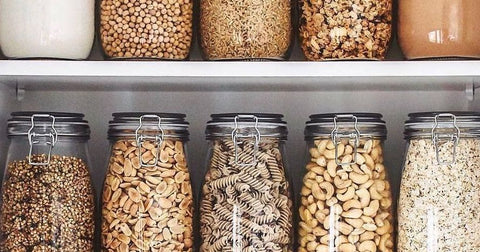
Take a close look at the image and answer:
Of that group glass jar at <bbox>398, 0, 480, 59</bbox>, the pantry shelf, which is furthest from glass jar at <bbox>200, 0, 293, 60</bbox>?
glass jar at <bbox>398, 0, 480, 59</bbox>

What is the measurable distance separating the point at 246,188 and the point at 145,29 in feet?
0.88

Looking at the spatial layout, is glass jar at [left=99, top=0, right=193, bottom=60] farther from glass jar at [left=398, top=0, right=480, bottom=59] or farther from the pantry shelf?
glass jar at [left=398, top=0, right=480, bottom=59]

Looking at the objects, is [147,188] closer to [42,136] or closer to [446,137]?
[42,136]

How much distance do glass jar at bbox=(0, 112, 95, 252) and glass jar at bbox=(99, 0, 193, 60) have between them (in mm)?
137

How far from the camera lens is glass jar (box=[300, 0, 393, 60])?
118 centimetres

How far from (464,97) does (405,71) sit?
0.95 ft

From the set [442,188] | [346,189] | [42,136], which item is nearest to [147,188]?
[42,136]

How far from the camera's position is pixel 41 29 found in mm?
1172

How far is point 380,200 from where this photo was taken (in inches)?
47.3

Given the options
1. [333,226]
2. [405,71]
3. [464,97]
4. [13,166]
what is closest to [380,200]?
[333,226]

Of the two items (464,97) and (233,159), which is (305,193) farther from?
(464,97)

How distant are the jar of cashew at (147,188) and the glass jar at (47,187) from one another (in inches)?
1.5

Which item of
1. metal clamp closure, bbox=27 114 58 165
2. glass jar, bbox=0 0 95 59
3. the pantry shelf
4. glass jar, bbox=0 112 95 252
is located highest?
glass jar, bbox=0 0 95 59

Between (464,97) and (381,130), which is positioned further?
(464,97)
